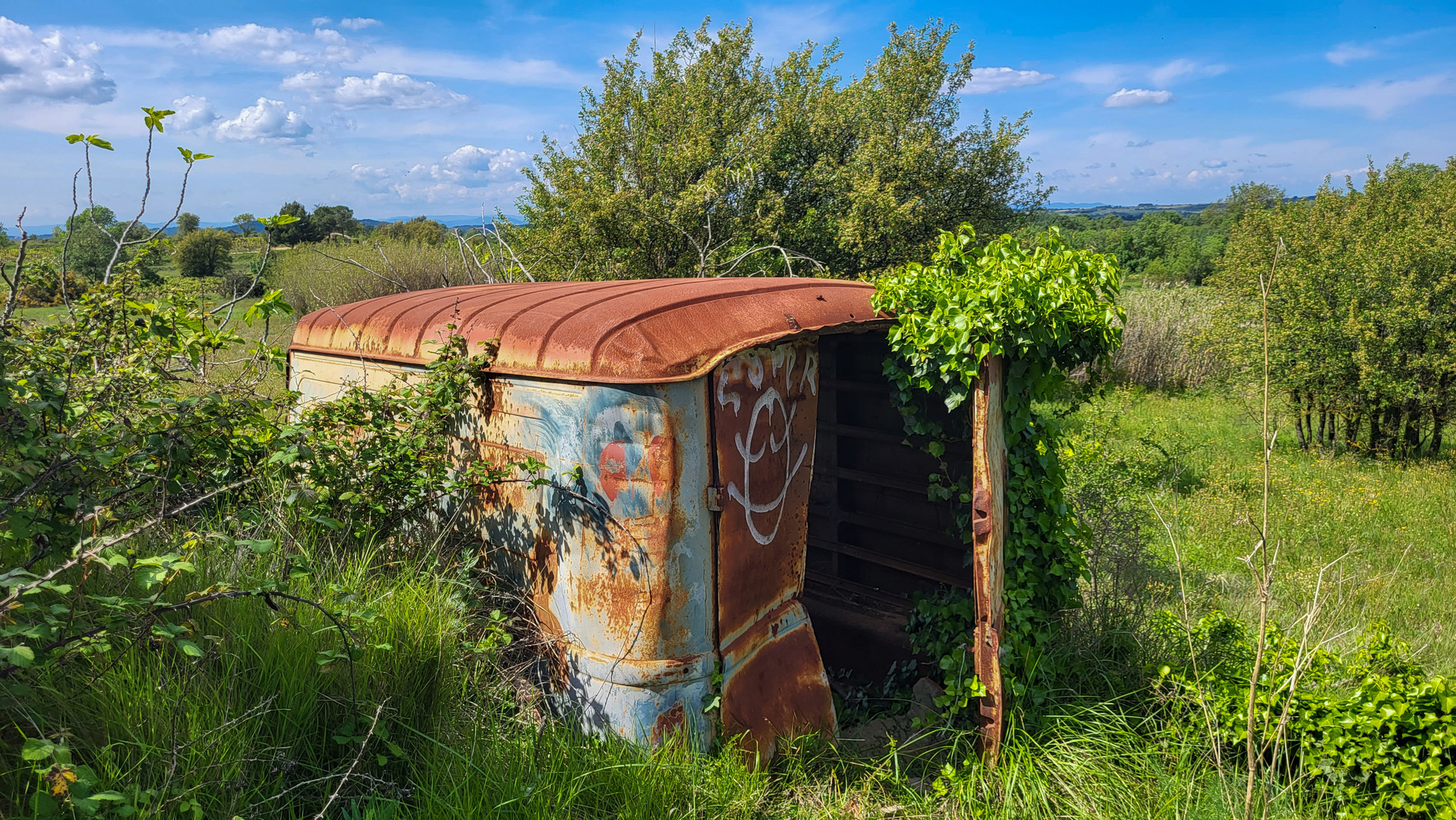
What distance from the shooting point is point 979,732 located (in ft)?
12.5

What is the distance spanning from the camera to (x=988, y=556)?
12.2 feet

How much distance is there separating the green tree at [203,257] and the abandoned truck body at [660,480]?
72.1 ft

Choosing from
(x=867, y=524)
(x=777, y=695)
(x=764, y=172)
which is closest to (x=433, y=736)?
(x=777, y=695)

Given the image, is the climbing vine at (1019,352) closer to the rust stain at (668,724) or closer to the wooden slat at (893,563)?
the wooden slat at (893,563)

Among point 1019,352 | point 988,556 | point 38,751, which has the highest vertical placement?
point 1019,352

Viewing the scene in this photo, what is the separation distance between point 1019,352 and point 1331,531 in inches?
266

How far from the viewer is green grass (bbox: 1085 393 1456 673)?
20.6 feet

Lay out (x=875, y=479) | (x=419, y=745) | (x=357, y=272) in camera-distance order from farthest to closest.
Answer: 1. (x=357, y=272)
2. (x=875, y=479)
3. (x=419, y=745)

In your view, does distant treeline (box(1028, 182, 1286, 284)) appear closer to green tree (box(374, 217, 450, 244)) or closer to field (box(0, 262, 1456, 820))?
green tree (box(374, 217, 450, 244))

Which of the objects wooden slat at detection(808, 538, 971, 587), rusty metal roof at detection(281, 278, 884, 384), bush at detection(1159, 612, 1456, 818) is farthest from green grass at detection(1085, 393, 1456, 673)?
rusty metal roof at detection(281, 278, 884, 384)

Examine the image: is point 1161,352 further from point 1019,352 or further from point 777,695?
point 777,695

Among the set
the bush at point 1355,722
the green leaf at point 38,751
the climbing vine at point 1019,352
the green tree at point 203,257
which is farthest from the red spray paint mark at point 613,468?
the green tree at point 203,257

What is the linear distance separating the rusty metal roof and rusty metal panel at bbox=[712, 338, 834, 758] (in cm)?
15

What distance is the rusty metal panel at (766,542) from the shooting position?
345 cm
